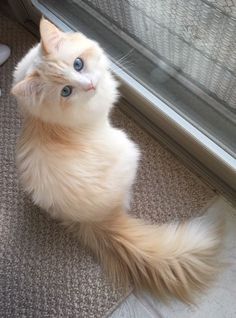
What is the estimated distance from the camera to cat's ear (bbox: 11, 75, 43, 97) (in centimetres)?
70

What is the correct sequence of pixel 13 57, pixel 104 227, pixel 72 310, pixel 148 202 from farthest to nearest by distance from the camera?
pixel 13 57
pixel 148 202
pixel 72 310
pixel 104 227

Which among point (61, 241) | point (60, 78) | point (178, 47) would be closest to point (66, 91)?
point (60, 78)

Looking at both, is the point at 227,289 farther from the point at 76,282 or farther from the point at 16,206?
the point at 16,206

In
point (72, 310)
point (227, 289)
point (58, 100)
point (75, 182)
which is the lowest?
point (72, 310)

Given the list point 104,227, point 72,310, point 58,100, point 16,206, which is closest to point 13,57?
point 16,206

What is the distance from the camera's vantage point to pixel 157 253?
0.86 metres

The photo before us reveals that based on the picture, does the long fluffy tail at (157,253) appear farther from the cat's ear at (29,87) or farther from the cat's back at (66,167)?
the cat's ear at (29,87)

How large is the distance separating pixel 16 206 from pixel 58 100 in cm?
50

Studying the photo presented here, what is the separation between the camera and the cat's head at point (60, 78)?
2.40 feet

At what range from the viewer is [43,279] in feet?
3.38

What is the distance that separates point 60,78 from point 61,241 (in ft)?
1.78

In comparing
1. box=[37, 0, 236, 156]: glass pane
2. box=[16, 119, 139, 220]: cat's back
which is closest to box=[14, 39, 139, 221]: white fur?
box=[16, 119, 139, 220]: cat's back

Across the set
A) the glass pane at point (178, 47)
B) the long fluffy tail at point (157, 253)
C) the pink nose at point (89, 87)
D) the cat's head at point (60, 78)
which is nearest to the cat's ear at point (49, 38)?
the cat's head at point (60, 78)

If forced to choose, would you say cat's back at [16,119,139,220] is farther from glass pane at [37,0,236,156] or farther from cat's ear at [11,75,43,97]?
glass pane at [37,0,236,156]
